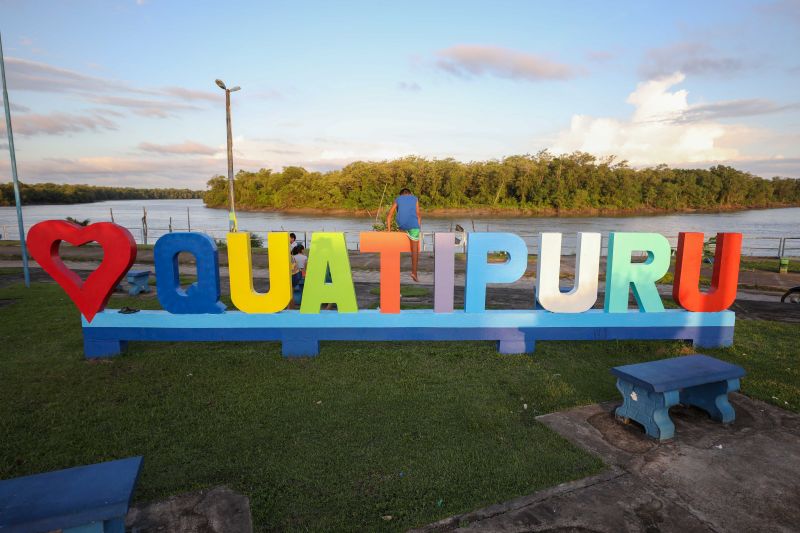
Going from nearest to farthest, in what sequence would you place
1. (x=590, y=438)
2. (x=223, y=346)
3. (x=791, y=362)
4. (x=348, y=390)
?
(x=590, y=438)
(x=348, y=390)
(x=791, y=362)
(x=223, y=346)

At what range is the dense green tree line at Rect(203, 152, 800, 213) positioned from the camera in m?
79.3

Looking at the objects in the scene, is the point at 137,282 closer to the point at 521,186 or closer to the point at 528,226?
the point at 528,226

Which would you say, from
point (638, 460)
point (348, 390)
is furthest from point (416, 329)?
point (638, 460)

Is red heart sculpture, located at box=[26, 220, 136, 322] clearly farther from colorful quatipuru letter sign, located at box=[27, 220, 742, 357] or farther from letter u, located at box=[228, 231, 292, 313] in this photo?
letter u, located at box=[228, 231, 292, 313]

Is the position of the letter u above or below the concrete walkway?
above

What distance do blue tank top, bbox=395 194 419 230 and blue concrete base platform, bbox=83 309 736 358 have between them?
1.84 metres

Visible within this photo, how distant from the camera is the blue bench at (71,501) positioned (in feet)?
8.77

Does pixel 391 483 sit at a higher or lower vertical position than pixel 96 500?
lower

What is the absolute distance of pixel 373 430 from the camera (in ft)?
16.1

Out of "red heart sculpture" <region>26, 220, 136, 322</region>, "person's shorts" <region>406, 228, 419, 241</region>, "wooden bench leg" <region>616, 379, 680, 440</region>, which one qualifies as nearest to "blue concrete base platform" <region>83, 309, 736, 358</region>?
"red heart sculpture" <region>26, 220, 136, 322</region>

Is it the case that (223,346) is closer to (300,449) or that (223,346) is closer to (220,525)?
(300,449)

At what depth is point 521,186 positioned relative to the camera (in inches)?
3199

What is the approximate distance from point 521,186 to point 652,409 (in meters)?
79.9

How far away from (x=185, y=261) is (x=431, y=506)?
16474mm
